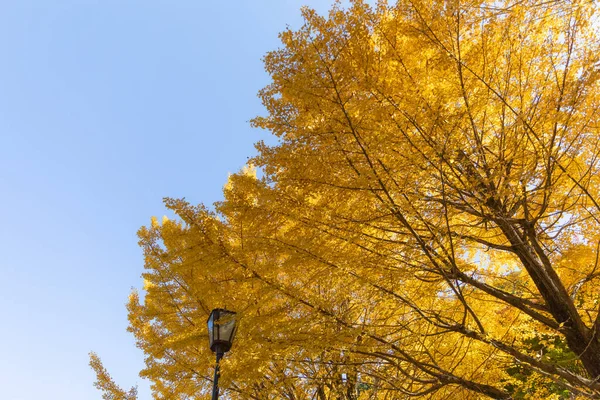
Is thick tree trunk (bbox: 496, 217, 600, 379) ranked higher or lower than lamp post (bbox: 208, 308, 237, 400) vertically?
lower

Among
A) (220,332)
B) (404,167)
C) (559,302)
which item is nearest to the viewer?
(404,167)

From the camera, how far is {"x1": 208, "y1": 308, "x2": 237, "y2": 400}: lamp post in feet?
11.3

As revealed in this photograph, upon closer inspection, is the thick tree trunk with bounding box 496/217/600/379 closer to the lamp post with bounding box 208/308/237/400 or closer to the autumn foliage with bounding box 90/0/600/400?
the autumn foliage with bounding box 90/0/600/400

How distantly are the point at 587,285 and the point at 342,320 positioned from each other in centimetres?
282

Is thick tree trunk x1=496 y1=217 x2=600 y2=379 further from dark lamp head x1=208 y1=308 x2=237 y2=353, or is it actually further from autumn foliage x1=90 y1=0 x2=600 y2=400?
dark lamp head x1=208 y1=308 x2=237 y2=353

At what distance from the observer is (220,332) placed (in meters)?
3.50

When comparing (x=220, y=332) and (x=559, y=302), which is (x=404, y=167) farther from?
(x=220, y=332)

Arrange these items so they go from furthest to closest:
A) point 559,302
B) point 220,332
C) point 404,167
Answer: point 220,332 → point 559,302 → point 404,167

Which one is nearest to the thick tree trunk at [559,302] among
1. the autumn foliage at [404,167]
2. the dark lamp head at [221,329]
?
the autumn foliage at [404,167]

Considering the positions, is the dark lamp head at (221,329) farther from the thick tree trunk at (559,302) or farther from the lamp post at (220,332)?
the thick tree trunk at (559,302)

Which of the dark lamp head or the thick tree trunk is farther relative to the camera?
the dark lamp head

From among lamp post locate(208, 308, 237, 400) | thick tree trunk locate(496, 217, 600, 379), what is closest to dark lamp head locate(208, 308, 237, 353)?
lamp post locate(208, 308, 237, 400)

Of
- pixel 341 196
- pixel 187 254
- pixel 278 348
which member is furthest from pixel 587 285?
pixel 187 254

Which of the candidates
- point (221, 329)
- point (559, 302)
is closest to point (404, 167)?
point (559, 302)
